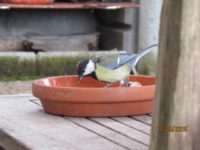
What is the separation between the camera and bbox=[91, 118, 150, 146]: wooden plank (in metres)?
1.75

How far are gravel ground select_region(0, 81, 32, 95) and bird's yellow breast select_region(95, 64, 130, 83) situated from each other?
116 inches

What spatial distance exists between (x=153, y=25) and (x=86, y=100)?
392 centimetres

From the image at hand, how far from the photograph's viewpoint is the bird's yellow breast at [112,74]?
223 cm

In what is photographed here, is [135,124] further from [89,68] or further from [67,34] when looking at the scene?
[67,34]

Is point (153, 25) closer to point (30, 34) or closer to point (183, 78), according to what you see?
point (30, 34)

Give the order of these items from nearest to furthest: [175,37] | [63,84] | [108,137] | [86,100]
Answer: [175,37]
[108,137]
[86,100]
[63,84]

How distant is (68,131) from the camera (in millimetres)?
1844

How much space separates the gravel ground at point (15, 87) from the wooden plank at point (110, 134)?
3.19m

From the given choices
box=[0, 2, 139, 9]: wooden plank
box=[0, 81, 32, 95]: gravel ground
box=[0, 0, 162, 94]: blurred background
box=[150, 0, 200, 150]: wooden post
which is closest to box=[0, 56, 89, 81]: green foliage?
box=[0, 0, 162, 94]: blurred background

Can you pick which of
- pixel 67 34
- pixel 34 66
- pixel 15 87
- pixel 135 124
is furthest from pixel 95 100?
pixel 67 34

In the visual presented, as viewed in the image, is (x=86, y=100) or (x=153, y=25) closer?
(x=86, y=100)

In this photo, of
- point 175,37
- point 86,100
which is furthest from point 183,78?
point 86,100

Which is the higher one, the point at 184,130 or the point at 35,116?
the point at 184,130

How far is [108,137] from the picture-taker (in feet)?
5.80
